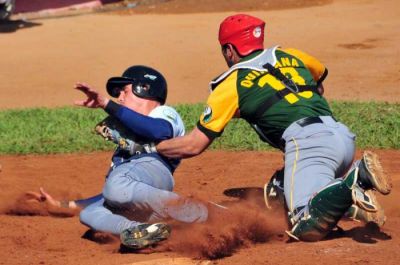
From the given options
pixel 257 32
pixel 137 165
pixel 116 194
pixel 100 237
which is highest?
pixel 257 32

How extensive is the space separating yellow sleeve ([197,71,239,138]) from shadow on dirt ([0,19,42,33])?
11.4 m

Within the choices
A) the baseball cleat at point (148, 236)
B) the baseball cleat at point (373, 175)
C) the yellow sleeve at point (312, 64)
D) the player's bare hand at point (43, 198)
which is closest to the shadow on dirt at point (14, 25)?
the player's bare hand at point (43, 198)

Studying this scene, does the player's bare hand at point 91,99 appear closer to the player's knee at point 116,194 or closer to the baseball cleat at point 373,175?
the player's knee at point 116,194

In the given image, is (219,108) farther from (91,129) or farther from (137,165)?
(91,129)

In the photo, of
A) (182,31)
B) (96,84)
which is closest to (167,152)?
(96,84)

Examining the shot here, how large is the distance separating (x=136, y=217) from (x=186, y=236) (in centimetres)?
57

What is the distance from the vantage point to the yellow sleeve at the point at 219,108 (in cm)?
623

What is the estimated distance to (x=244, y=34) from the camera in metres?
6.53

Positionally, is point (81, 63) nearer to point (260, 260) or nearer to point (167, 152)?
point (167, 152)

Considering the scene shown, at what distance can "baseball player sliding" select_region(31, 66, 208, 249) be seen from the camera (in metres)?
6.11

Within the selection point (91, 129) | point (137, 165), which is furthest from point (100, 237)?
point (91, 129)

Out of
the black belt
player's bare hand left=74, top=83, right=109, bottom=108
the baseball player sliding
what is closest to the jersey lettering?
the black belt

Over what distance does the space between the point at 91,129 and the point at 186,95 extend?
2.47m

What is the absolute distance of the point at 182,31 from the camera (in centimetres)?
1677
